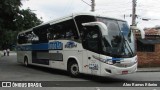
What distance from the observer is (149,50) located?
29.7 metres

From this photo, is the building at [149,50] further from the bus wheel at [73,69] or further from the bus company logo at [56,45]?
the bus wheel at [73,69]

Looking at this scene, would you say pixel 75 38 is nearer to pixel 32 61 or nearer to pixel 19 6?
pixel 32 61

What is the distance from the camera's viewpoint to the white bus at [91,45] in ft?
53.9

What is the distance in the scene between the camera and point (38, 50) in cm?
2419

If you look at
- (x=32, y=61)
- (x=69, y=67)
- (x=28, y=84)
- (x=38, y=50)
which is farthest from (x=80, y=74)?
(x=32, y=61)

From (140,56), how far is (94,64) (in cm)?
1277

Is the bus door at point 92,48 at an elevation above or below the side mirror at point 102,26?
below

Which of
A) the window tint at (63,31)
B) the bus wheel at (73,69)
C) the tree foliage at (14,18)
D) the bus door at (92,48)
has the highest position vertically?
the tree foliage at (14,18)

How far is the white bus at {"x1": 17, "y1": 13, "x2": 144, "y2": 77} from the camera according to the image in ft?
53.9

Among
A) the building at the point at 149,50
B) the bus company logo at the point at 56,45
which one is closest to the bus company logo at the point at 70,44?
the bus company logo at the point at 56,45

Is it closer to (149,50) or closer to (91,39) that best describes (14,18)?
(149,50)

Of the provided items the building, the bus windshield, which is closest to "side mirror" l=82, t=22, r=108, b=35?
the bus windshield

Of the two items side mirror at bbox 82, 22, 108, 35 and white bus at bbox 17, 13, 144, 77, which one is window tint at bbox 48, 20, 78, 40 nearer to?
white bus at bbox 17, 13, 144, 77

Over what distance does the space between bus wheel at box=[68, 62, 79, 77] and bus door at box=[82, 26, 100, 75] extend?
97 cm
